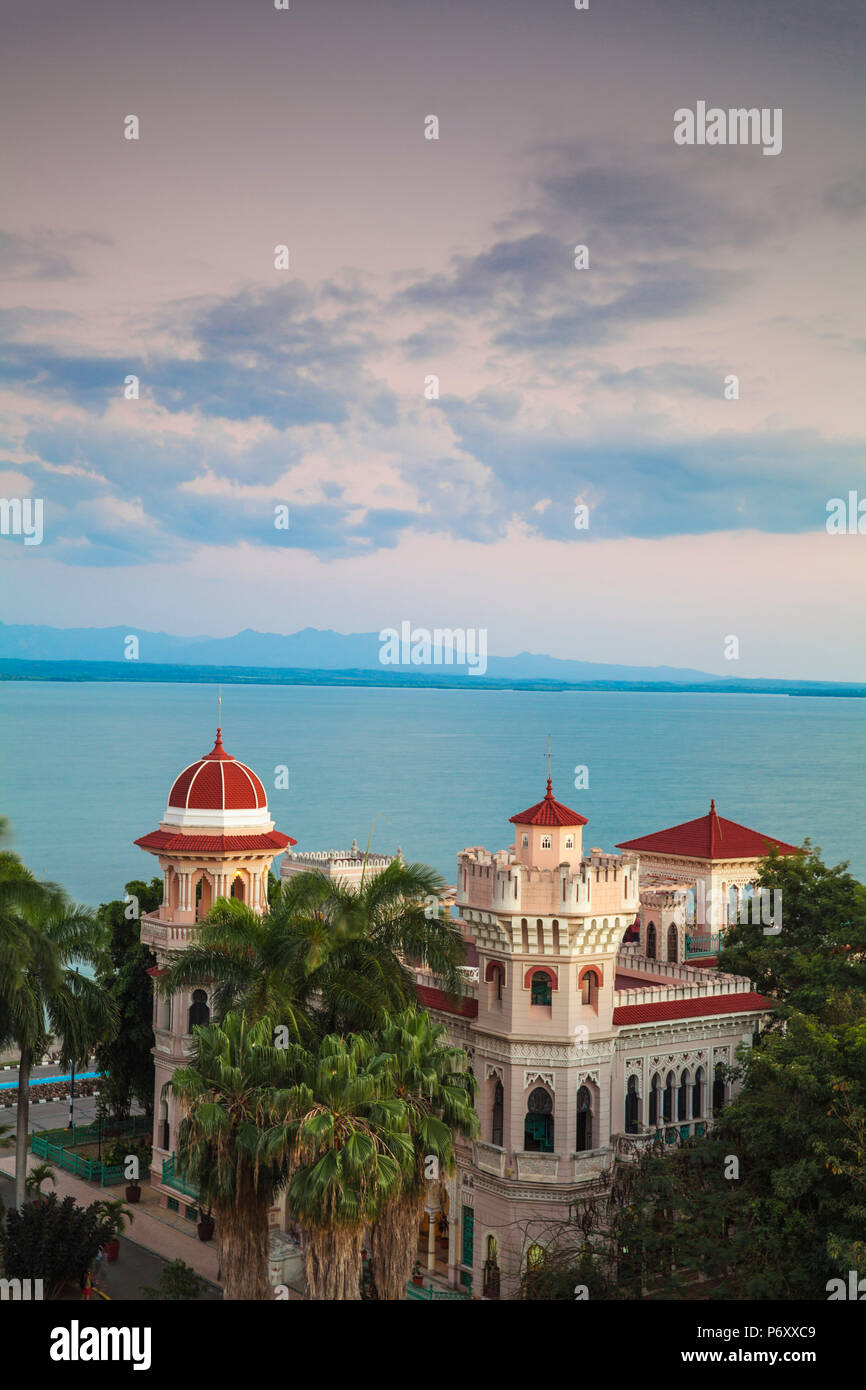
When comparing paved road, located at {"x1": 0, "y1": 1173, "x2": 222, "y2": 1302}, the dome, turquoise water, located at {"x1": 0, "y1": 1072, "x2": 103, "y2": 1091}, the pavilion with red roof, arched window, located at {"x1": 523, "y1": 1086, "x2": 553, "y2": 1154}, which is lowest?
paved road, located at {"x1": 0, "y1": 1173, "x2": 222, "y2": 1302}

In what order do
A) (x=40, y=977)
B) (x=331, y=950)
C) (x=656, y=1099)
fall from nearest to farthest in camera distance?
(x=331, y=950) < (x=656, y=1099) < (x=40, y=977)

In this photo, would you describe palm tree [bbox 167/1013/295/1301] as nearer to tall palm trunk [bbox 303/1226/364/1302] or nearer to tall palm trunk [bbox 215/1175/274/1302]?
tall palm trunk [bbox 215/1175/274/1302]

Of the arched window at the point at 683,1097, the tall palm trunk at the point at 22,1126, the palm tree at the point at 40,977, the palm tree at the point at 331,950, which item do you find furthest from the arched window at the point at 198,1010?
the arched window at the point at 683,1097

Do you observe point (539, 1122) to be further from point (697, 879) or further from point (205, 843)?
point (697, 879)

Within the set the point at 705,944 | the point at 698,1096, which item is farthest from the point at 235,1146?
the point at 705,944

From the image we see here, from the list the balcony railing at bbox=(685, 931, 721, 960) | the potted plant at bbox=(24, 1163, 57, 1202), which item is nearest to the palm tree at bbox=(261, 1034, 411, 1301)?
the potted plant at bbox=(24, 1163, 57, 1202)

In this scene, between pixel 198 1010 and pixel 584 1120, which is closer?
pixel 584 1120

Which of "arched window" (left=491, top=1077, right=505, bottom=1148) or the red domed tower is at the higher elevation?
the red domed tower
